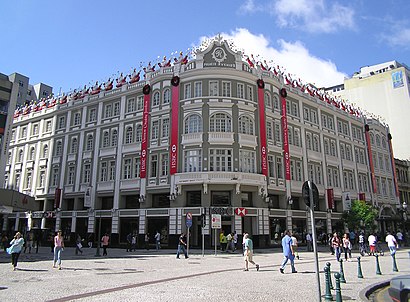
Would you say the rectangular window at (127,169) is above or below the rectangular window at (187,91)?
below

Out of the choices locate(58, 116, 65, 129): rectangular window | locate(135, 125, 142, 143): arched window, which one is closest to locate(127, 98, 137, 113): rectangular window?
locate(135, 125, 142, 143): arched window

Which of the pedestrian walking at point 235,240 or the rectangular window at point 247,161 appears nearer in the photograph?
the pedestrian walking at point 235,240

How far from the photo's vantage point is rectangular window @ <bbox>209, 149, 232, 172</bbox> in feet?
103

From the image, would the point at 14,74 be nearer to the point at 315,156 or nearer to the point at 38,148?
the point at 38,148

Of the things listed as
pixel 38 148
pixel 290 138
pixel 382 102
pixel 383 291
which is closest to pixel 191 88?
pixel 290 138

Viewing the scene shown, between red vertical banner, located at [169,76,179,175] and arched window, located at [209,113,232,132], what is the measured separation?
356 centimetres

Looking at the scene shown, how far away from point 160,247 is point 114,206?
23.0 feet

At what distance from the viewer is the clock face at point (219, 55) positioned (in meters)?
34.6

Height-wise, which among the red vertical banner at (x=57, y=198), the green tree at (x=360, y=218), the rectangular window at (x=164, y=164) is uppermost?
the rectangular window at (x=164, y=164)

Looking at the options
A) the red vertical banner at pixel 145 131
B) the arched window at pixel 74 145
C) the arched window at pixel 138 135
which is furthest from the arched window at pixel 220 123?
the arched window at pixel 74 145

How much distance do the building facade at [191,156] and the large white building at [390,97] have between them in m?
18.9

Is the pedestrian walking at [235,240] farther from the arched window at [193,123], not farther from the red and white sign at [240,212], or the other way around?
the arched window at [193,123]

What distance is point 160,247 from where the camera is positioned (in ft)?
104

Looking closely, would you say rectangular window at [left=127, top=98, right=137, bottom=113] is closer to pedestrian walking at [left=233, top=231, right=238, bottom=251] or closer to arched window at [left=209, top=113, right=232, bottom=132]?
arched window at [left=209, top=113, right=232, bottom=132]
